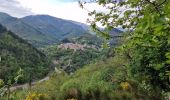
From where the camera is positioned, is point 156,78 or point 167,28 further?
point 156,78

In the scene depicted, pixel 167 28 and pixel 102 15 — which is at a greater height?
pixel 102 15

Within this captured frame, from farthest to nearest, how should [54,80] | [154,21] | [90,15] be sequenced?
[54,80] < [90,15] < [154,21]

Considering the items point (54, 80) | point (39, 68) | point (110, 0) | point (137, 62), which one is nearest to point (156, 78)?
point (137, 62)

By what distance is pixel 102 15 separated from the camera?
512 inches

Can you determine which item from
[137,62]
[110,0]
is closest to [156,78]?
[137,62]

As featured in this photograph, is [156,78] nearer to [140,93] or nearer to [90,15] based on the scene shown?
[140,93]

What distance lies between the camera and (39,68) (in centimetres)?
19662

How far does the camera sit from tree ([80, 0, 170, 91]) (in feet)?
11.8

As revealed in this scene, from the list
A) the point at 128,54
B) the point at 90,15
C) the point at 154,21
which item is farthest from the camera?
the point at 128,54

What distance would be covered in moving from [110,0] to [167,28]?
7.90 meters

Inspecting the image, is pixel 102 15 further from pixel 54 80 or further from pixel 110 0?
pixel 54 80

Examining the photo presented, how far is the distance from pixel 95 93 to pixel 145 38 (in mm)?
7803

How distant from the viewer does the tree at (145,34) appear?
11.8 feet

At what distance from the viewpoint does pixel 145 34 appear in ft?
13.9
